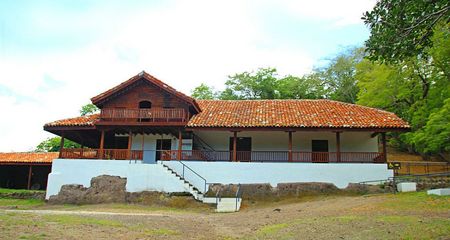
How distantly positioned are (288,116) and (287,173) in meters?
3.75

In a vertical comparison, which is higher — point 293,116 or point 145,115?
point 293,116

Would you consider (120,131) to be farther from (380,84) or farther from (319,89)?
(319,89)

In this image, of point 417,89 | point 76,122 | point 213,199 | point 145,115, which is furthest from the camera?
point 417,89

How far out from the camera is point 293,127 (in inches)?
866

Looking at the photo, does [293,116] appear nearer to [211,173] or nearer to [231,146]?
[231,146]

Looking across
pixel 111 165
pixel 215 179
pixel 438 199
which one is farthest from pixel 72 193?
pixel 438 199

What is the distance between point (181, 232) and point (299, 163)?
12.3m

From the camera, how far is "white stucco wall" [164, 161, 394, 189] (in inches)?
849

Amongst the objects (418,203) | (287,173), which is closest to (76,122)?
(287,173)

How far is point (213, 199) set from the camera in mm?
20000

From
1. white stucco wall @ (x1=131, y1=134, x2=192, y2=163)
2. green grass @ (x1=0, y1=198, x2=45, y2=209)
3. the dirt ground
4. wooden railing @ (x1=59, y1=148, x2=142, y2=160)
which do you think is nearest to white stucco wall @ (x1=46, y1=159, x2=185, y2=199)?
wooden railing @ (x1=59, y1=148, x2=142, y2=160)

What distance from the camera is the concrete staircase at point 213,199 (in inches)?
→ 726

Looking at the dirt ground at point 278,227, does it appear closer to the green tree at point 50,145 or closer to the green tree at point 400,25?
the green tree at point 400,25

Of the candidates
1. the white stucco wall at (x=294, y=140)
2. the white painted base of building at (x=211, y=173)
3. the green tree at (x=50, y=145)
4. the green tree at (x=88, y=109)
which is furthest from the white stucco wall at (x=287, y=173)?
the green tree at (x=50, y=145)
